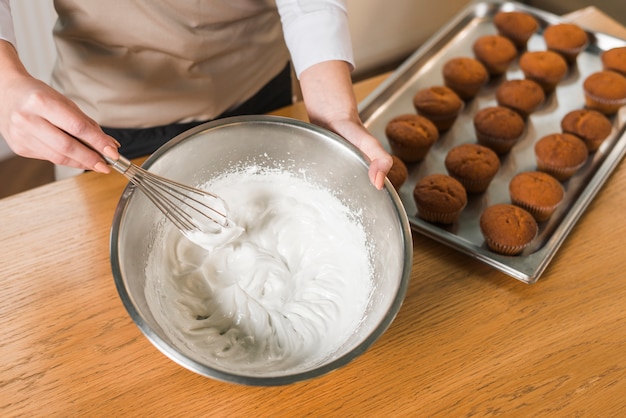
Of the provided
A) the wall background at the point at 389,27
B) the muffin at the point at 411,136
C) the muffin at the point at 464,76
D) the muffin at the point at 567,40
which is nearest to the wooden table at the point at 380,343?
the muffin at the point at 411,136

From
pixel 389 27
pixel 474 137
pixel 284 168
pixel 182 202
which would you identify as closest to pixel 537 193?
pixel 474 137

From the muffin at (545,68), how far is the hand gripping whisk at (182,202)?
902 mm

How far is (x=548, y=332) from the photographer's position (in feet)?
3.29

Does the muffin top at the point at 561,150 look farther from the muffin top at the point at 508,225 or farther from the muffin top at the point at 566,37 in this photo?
the muffin top at the point at 566,37

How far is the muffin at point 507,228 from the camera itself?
1.11 m

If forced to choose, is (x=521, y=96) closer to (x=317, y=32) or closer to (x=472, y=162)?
(x=472, y=162)

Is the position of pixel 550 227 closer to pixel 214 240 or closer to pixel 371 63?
pixel 214 240

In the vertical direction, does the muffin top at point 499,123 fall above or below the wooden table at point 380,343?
above

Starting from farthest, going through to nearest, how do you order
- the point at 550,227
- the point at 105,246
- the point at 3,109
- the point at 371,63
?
the point at 371,63
the point at 550,227
the point at 105,246
the point at 3,109

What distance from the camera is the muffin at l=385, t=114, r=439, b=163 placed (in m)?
1.29

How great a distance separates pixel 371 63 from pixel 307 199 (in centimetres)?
173

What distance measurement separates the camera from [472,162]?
4.09 feet

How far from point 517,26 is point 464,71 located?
0.25 metres

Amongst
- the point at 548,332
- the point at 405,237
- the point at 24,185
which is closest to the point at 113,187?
the point at 405,237
